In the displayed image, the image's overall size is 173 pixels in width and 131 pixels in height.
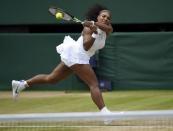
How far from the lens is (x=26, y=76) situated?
14.8 m

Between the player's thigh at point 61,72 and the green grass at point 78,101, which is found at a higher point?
the player's thigh at point 61,72

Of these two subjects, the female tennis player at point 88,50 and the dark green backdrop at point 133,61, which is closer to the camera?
the female tennis player at point 88,50

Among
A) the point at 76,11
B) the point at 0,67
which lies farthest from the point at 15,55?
the point at 76,11

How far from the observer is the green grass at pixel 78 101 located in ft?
33.0

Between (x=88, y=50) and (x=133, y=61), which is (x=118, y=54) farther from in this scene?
(x=88, y=50)

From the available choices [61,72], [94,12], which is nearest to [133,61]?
[94,12]

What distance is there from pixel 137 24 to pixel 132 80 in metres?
3.52

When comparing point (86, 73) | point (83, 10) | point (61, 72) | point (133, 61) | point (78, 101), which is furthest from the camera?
point (83, 10)

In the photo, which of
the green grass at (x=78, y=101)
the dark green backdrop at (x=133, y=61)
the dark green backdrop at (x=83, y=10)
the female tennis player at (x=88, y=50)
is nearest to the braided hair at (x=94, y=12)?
the female tennis player at (x=88, y=50)

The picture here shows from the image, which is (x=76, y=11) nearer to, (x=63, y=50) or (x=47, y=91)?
(x=47, y=91)

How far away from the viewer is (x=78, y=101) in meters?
11.4

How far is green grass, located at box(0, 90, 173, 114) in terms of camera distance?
10.0 metres

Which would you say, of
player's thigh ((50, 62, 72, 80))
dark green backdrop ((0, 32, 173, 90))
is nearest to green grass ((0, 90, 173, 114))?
dark green backdrop ((0, 32, 173, 90))

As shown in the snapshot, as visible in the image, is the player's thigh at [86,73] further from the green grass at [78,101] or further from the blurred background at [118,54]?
the blurred background at [118,54]
